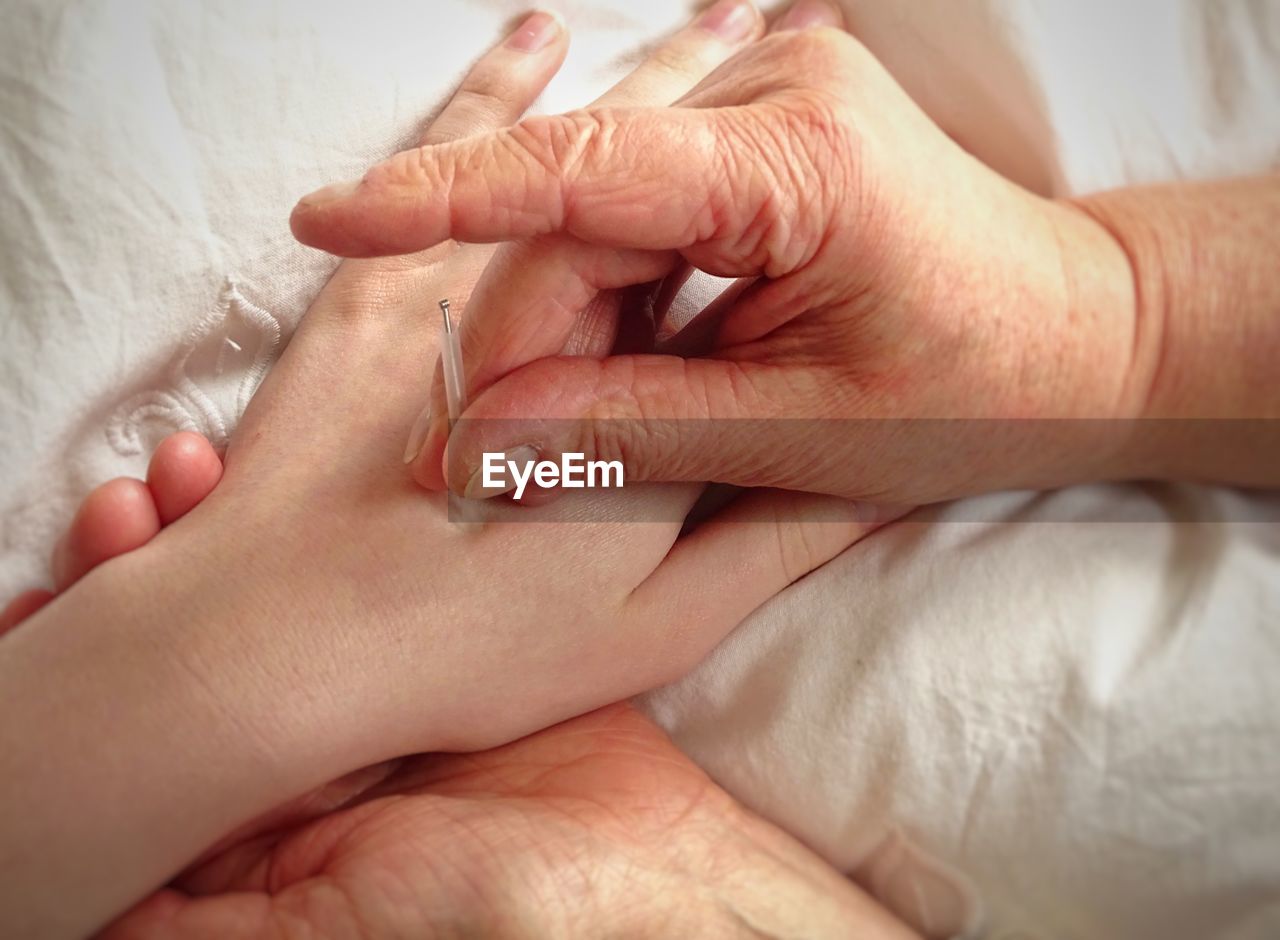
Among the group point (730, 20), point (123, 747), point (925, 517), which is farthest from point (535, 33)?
point (123, 747)

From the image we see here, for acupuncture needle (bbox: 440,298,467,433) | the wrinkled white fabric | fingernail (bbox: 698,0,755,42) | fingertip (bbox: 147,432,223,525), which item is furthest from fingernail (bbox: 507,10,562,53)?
fingertip (bbox: 147,432,223,525)

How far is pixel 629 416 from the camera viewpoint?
28.5 inches

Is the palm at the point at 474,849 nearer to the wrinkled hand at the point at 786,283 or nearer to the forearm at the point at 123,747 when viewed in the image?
the forearm at the point at 123,747

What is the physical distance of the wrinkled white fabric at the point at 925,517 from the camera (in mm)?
723

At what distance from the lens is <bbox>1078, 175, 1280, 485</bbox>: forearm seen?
2.60 ft

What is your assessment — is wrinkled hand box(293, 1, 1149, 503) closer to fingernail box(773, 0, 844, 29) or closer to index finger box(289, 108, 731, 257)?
index finger box(289, 108, 731, 257)

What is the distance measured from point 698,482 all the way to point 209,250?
18.9 inches

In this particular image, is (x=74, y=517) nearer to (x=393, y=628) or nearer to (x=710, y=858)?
(x=393, y=628)

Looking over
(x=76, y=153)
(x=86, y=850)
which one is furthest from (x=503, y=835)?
(x=76, y=153)

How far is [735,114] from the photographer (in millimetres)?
669

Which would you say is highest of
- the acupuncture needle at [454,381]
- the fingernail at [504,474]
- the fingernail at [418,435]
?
the acupuncture needle at [454,381]

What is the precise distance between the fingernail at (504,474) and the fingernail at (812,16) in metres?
0.59

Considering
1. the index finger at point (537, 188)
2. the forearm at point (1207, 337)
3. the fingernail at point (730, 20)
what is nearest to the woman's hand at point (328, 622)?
the index finger at point (537, 188)

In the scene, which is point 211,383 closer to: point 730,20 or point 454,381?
point 454,381
